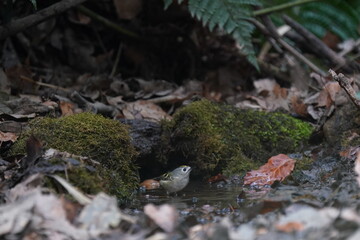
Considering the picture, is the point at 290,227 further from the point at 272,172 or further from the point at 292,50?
the point at 292,50

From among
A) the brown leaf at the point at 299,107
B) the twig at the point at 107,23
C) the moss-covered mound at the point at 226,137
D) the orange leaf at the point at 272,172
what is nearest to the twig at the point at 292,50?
the brown leaf at the point at 299,107

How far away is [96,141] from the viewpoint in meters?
3.55

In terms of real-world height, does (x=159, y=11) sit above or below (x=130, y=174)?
above

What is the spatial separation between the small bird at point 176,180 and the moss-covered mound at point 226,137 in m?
0.36

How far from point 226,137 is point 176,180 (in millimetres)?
820

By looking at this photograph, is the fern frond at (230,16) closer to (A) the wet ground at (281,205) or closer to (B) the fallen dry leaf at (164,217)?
(A) the wet ground at (281,205)

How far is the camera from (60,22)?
6043 millimetres

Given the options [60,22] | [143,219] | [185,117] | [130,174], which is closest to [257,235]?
[143,219]

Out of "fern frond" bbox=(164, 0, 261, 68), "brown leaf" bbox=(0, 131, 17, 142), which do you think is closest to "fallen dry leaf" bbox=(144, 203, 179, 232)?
"brown leaf" bbox=(0, 131, 17, 142)

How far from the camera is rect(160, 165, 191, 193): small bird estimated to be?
3678 mm

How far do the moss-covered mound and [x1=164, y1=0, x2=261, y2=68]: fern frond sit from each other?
2.20 feet

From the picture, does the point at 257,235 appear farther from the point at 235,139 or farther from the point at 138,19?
the point at 138,19

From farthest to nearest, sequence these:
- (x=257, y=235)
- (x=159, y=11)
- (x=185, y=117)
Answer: (x=159, y=11), (x=185, y=117), (x=257, y=235)

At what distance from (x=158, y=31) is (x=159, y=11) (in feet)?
0.78
